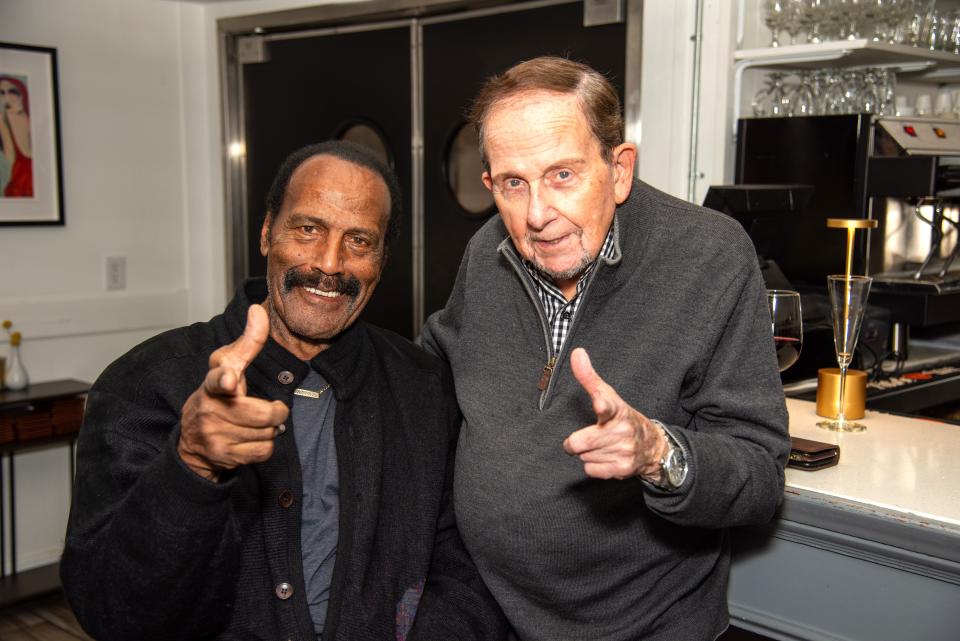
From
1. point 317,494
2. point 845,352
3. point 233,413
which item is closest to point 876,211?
point 845,352

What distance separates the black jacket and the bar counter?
1.63ft

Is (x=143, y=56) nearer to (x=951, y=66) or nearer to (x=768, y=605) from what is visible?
(x=951, y=66)

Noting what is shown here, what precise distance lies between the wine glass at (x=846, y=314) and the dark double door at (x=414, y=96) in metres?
1.28

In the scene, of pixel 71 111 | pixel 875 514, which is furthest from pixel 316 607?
pixel 71 111

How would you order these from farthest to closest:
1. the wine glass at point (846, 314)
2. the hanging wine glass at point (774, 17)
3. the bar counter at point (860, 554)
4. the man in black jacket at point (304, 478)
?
the hanging wine glass at point (774, 17)
the wine glass at point (846, 314)
the bar counter at point (860, 554)
the man in black jacket at point (304, 478)

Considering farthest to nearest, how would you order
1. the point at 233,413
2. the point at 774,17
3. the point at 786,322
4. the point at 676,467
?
the point at 774,17
the point at 786,322
the point at 676,467
the point at 233,413

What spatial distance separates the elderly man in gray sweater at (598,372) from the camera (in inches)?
55.3

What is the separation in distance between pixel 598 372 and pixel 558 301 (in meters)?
0.17

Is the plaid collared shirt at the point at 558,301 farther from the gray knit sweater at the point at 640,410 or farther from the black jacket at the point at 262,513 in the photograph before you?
the black jacket at the point at 262,513

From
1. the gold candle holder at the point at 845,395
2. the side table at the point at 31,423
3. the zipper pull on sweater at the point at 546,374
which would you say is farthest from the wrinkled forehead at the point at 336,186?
the side table at the point at 31,423

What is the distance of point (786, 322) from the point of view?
1.87 meters

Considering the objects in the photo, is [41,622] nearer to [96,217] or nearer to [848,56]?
[96,217]

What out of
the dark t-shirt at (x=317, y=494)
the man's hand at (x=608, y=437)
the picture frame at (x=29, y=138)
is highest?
the picture frame at (x=29, y=138)

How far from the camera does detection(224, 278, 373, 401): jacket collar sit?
1627mm
